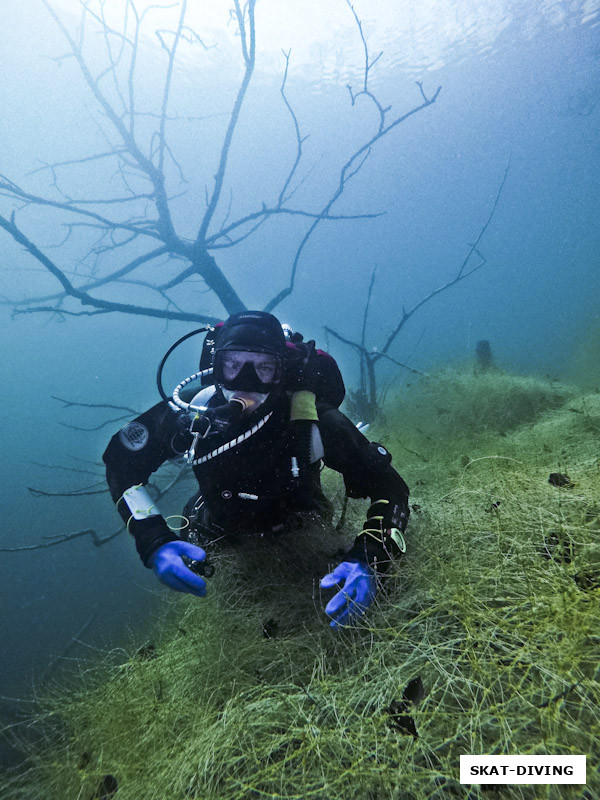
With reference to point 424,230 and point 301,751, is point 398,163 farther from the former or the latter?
point 301,751

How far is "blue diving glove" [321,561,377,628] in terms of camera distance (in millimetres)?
1990

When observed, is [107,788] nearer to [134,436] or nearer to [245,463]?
[245,463]

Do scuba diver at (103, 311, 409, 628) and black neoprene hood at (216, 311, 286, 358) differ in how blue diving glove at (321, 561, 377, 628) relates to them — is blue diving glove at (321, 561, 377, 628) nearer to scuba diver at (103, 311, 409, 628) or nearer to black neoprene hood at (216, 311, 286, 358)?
scuba diver at (103, 311, 409, 628)

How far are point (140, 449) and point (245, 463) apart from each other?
3.10 feet

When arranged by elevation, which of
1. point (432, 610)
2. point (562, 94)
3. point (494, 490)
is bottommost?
point (432, 610)

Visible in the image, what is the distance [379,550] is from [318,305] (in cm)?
12534

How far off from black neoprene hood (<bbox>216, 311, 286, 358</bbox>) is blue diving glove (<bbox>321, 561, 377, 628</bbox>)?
174 centimetres

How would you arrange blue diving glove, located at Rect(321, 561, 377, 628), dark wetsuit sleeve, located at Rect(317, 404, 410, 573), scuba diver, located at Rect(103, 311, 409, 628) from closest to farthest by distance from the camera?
1. blue diving glove, located at Rect(321, 561, 377, 628)
2. dark wetsuit sleeve, located at Rect(317, 404, 410, 573)
3. scuba diver, located at Rect(103, 311, 409, 628)

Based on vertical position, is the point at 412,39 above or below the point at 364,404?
above

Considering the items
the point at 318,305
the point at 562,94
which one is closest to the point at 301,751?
the point at 562,94

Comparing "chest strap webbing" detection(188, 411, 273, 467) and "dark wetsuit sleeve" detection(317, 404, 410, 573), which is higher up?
"chest strap webbing" detection(188, 411, 273, 467)

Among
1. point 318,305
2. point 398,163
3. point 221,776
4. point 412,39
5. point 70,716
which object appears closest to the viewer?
point 221,776

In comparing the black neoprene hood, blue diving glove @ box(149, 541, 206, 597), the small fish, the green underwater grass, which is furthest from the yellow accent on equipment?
the small fish

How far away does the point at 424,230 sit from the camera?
390 ft
